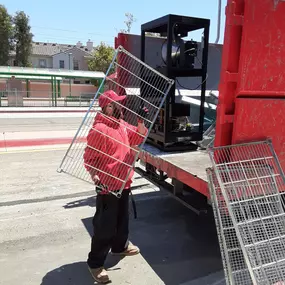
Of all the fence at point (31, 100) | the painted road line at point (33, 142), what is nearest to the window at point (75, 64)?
the fence at point (31, 100)

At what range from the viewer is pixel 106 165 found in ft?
10.5

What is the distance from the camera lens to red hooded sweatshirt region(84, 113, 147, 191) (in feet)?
10.4

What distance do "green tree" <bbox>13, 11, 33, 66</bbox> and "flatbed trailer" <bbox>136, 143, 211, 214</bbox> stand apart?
49.4 meters

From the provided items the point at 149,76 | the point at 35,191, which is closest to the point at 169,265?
the point at 149,76

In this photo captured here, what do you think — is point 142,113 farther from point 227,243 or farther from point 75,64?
point 75,64

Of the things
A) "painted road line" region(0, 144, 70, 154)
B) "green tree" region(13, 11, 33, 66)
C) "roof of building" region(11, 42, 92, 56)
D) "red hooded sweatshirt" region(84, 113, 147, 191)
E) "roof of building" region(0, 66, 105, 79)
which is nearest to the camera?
"red hooded sweatshirt" region(84, 113, 147, 191)

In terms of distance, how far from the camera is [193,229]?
4660 millimetres

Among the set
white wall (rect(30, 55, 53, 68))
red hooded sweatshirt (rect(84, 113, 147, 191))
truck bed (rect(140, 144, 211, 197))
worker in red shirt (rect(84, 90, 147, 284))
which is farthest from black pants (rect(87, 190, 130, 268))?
white wall (rect(30, 55, 53, 68))

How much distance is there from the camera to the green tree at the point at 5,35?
4334 centimetres

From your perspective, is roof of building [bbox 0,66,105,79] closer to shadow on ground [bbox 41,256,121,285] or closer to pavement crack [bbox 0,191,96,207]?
pavement crack [bbox 0,191,96,207]

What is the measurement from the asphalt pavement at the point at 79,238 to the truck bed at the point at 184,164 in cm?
94

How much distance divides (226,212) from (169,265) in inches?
44.3

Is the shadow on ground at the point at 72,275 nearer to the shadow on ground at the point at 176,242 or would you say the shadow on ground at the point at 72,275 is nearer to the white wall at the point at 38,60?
the shadow on ground at the point at 176,242

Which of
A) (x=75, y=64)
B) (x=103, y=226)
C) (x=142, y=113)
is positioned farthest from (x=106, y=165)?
(x=75, y=64)
